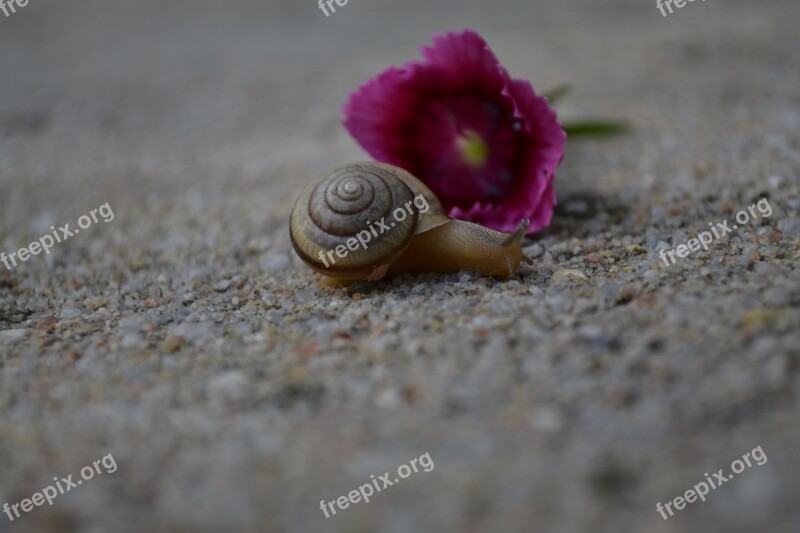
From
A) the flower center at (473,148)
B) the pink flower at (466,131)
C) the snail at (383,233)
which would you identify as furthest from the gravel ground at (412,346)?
the flower center at (473,148)

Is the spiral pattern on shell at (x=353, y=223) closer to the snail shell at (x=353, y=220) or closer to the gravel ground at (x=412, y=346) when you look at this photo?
the snail shell at (x=353, y=220)

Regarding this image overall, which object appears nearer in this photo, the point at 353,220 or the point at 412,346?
the point at 412,346

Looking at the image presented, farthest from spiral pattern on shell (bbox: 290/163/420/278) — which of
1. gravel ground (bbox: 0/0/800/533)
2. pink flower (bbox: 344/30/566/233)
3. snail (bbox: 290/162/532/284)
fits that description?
pink flower (bbox: 344/30/566/233)

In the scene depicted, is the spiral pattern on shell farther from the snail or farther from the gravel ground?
the gravel ground

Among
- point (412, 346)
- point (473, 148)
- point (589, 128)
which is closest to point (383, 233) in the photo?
point (412, 346)

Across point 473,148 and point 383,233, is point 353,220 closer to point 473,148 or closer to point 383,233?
point 383,233

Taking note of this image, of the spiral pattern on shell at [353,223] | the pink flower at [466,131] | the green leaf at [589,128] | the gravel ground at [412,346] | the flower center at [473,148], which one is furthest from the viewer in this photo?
the green leaf at [589,128]
